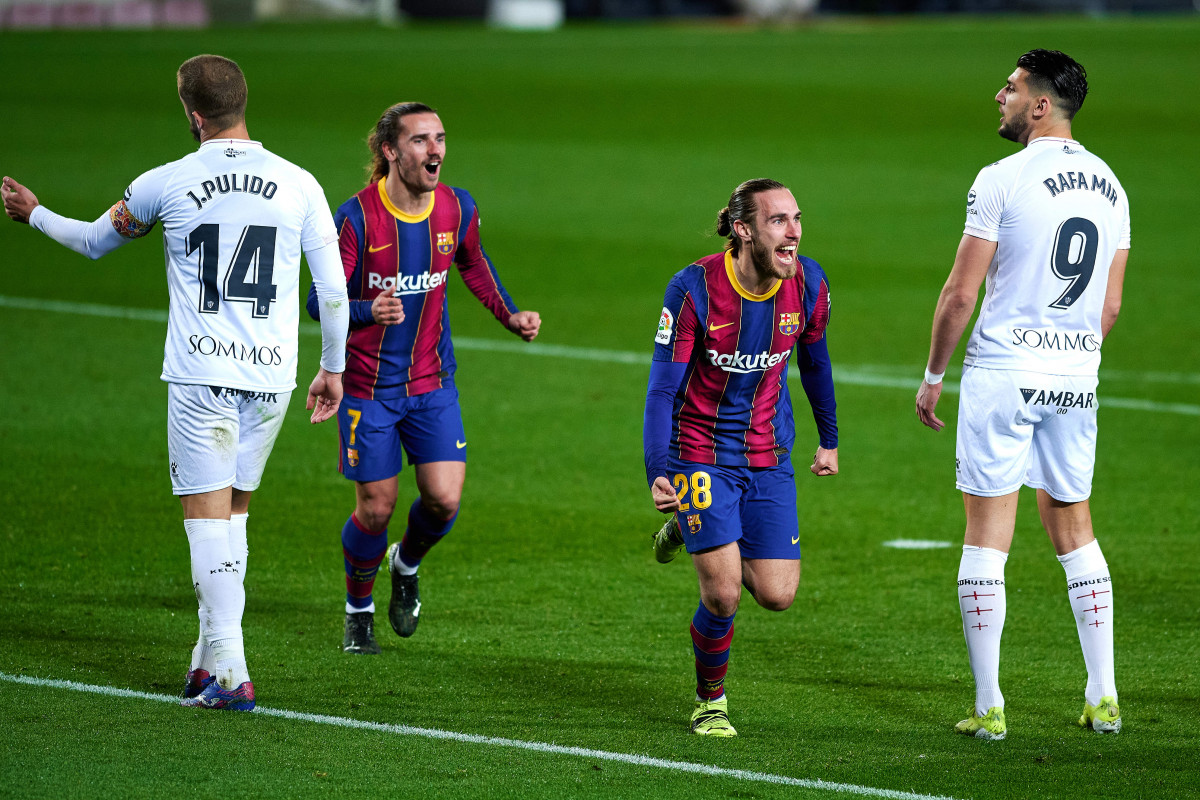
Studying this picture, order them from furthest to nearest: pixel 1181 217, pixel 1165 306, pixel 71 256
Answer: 1. pixel 1181 217
2. pixel 71 256
3. pixel 1165 306

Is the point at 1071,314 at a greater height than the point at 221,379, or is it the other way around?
the point at 1071,314

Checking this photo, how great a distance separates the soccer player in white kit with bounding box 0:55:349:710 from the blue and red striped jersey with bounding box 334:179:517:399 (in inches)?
35.9

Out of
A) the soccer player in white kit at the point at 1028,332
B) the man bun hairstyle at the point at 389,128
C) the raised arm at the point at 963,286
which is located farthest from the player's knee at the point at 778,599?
the man bun hairstyle at the point at 389,128

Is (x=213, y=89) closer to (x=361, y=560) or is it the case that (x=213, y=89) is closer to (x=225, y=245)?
(x=225, y=245)

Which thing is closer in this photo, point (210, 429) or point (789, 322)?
point (210, 429)

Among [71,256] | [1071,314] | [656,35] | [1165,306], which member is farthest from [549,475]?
[656,35]

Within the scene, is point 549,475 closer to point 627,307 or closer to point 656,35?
point 627,307

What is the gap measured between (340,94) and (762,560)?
26858 millimetres

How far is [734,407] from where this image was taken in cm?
608

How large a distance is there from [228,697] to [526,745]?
115 cm

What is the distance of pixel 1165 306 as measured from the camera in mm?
16203

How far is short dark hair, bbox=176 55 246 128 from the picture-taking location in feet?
18.6

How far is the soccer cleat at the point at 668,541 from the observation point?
244 inches

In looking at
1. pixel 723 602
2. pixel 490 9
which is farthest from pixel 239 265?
pixel 490 9
